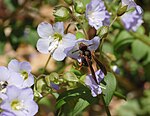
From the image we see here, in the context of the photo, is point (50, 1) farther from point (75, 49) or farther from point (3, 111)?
point (3, 111)

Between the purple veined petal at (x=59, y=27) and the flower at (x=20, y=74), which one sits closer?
the flower at (x=20, y=74)

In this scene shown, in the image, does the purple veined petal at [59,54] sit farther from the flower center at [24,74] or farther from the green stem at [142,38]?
the green stem at [142,38]

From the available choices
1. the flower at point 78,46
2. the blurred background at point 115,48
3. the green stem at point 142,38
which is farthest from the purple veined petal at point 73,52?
the green stem at point 142,38

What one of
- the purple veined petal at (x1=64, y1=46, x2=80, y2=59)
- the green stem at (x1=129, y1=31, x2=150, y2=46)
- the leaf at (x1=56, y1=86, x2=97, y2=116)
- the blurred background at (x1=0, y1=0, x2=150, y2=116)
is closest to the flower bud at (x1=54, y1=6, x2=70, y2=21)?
the purple veined petal at (x1=64, y1=46, x2=80, y2=59)

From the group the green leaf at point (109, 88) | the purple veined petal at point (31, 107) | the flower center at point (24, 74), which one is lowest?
the green leaf at point (109, 88)

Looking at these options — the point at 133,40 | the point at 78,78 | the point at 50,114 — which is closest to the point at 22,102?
the point at 78,78

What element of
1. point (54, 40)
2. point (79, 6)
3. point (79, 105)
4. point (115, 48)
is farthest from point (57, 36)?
point (115, 48)
